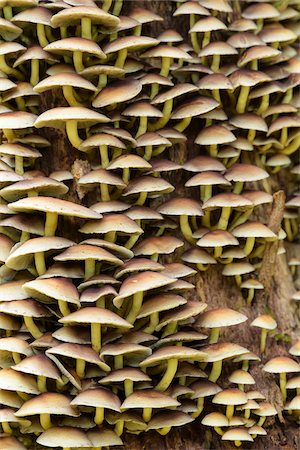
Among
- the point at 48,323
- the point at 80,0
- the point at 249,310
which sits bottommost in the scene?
the point at 249,310

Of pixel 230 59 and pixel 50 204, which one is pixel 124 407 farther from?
pixel 230 59

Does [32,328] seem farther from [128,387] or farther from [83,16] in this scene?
[83,16]

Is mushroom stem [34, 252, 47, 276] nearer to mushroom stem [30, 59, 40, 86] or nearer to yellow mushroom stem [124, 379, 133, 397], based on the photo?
yellow mushroom stem [124, 379, 133, 397]

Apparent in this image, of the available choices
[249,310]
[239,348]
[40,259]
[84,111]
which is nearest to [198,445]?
[239,348]

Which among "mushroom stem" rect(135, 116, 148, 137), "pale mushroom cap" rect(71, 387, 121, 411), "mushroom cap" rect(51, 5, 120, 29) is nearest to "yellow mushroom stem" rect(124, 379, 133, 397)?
"pale mushroom cap" rect(71, 387, 121, 411)

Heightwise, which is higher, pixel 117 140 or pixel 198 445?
pixel 117 140
